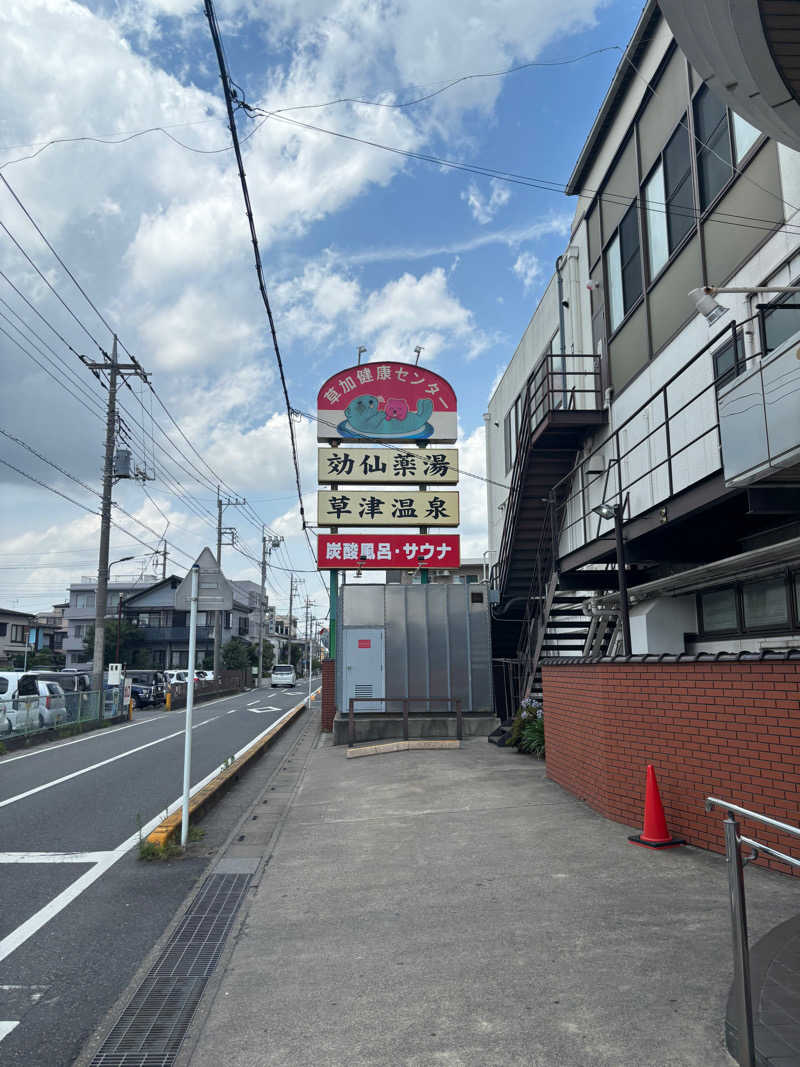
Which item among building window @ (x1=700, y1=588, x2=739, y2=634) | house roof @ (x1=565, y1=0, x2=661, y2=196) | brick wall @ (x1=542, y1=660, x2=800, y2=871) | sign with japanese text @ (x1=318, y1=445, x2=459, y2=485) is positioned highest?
house roof @ (x1=565, y1=0, x2=661, y2=196)

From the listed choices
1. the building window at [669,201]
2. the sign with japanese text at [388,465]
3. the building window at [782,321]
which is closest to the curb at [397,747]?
the building window at [782,321]

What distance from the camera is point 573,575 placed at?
46.4 ft

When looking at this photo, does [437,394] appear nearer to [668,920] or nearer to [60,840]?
[60,840]

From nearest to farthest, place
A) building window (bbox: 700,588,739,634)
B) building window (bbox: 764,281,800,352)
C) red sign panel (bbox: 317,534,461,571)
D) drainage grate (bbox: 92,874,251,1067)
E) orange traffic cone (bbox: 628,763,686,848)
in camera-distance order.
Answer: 1. drainage grate (bbox: 92,874,251,1067)
2. orange traffic cone (bbox: 628,763,686,848)
3. building window (bbox: 764,281,800,352)
4. building window (bbox: 700,588,739,634)
5. red sign panel (bbox: 317,534,461,571)

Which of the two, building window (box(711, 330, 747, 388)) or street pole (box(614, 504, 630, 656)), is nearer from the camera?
building window (box(711, 330, 747, 388))

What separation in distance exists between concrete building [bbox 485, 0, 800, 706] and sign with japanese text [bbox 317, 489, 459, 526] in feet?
15.6

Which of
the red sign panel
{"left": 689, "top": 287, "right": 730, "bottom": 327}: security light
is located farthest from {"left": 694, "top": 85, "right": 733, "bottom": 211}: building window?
the red sign panel

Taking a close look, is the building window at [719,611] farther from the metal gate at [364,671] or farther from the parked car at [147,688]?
the parked car at [147,688]

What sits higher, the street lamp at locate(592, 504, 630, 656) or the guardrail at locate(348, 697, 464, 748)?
the street lamp at locate(592, 504, 630, 656)

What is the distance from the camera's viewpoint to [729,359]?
34.2 ft

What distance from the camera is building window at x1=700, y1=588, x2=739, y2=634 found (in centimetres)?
1113

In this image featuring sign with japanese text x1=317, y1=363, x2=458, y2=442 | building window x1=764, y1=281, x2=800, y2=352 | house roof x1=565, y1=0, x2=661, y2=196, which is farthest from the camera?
sign with japanese text x1=317, y1=363, x2=458, y2=442

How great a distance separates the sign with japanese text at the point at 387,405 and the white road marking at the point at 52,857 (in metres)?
16.7

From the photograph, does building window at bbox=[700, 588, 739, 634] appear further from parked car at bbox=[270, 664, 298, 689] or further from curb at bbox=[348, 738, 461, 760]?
parked car at bbox=[270, 664, 298, 689]
